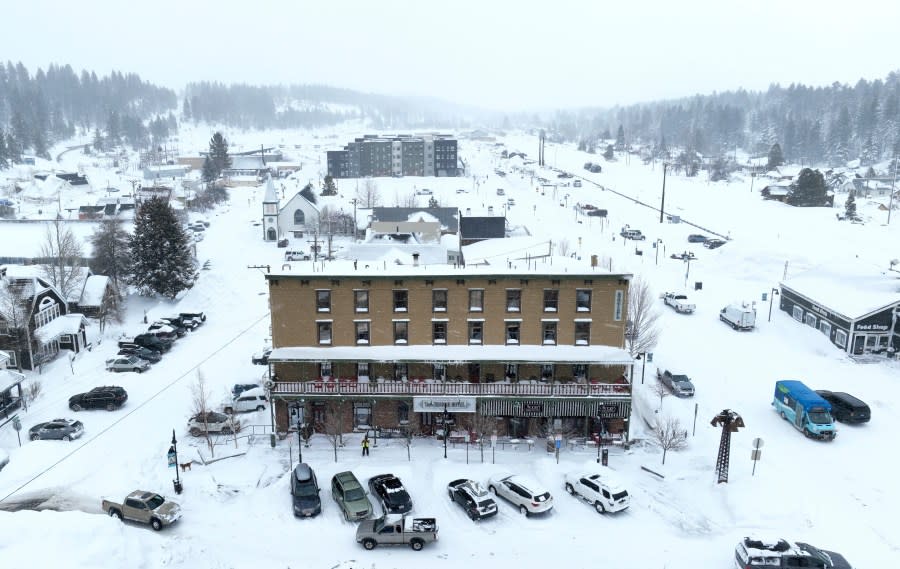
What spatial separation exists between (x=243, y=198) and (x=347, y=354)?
94.8 m

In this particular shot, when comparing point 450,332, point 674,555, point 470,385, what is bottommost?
point 674,555

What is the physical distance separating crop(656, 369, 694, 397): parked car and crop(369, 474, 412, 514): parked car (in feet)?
64.1

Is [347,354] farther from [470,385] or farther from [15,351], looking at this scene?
[15,351]

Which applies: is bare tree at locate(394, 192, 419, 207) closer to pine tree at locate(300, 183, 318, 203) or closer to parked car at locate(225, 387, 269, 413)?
pine tree at locate(300, 183, 318, 203)

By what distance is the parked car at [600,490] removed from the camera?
26.5 metres

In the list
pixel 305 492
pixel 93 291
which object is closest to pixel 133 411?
pixel 305 492

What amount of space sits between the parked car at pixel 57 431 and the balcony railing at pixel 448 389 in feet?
35.1

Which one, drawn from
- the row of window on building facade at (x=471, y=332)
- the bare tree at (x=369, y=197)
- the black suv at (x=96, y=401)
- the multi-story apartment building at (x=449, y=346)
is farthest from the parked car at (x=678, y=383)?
the bare tree at (x=369, y=197)

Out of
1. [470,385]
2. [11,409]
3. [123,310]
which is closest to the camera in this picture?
[470,385]

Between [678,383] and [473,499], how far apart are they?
18.5 m

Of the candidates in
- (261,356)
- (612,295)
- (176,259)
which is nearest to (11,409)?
(261,356)

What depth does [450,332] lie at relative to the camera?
111 ft

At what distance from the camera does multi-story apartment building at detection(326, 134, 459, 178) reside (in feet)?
529

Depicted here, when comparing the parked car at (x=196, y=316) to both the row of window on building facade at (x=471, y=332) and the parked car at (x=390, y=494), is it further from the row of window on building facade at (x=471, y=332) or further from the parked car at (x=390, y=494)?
the parked car at (x=390, y=494)
